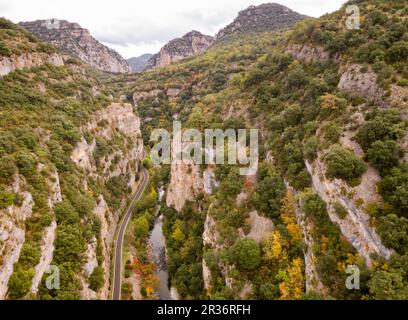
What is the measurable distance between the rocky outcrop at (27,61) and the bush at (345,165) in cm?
7300

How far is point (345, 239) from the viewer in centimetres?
3466

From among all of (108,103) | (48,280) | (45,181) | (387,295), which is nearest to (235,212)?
(387,295)

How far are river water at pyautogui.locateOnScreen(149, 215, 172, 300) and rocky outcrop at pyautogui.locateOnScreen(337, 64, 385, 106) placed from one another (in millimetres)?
52887

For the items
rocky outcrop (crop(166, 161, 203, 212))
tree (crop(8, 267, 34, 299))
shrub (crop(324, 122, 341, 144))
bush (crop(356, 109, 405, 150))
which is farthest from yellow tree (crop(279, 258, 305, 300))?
tree (crop(8, 267, 34, 299))

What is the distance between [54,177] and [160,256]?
1299 inches

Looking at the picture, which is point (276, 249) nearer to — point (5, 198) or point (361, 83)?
point (361, 83)

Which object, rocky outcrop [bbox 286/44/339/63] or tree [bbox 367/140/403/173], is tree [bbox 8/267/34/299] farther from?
rocky outcrop [bbox 286/44/339/63]

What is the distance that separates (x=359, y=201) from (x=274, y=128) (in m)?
24.1

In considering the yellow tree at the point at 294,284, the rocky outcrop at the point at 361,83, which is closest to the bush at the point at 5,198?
the yellow tree at the point at 294,284

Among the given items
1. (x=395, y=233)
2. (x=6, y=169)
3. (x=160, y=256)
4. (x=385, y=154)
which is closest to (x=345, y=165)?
(x=385, y=154)

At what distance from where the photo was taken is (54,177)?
48.5 meters

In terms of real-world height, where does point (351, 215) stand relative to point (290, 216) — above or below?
above

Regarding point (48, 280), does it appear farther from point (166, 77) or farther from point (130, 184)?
point (166, 77)

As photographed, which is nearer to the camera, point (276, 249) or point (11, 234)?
point (11, 234)
